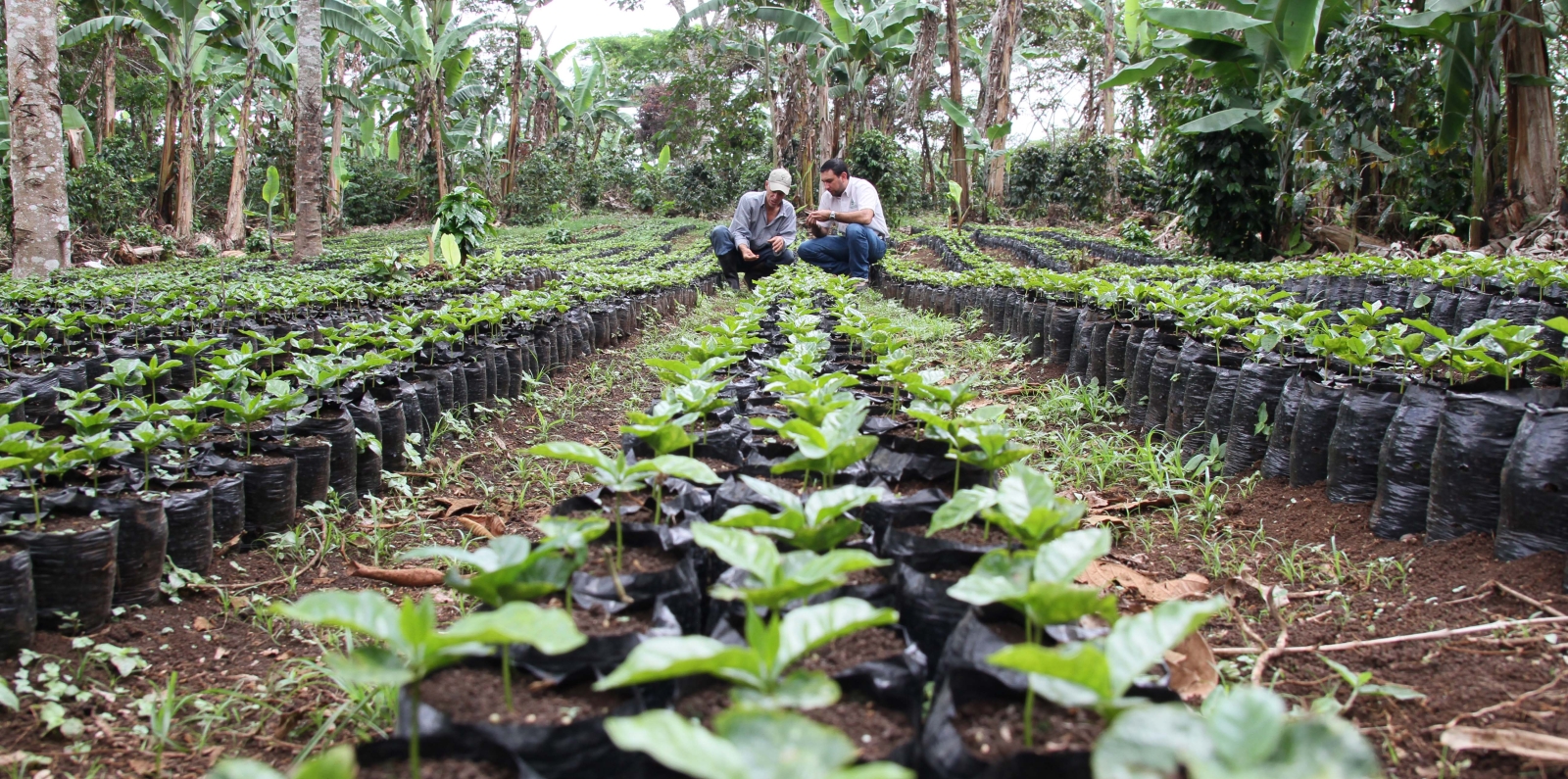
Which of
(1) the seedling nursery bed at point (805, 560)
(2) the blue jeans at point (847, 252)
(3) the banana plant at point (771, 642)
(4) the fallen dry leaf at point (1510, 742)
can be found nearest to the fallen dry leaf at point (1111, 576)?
(1) the seedling nursery bed at point (805, 560)

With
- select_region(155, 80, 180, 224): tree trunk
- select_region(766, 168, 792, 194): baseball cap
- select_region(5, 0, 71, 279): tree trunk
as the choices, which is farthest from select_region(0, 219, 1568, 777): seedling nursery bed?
select_region(155, 80, 180, 224): tree trunk

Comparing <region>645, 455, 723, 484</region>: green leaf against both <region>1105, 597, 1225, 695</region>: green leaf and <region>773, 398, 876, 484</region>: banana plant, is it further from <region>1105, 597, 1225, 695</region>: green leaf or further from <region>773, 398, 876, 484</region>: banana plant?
<region>1105, 597, 1225, 695</region>: green leaf

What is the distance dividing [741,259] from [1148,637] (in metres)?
8.90

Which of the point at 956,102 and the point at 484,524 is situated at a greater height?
the point at 956,102

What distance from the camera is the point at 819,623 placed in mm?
1159

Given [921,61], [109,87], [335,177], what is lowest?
[335,177]

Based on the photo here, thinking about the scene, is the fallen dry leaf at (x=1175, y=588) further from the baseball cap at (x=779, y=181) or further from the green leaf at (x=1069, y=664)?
the baseball cap at (x=779, y=181)

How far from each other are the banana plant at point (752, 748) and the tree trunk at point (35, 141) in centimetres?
1109

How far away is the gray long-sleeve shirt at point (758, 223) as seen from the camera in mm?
9258

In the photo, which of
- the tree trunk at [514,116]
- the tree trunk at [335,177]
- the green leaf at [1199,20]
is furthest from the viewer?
the tree trunk at [514,116]

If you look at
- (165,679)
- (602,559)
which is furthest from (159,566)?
(602,559)

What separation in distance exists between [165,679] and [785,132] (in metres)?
20.3

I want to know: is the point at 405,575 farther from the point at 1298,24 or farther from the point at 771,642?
the point at 1298,24

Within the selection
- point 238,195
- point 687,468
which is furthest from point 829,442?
point 238,195
